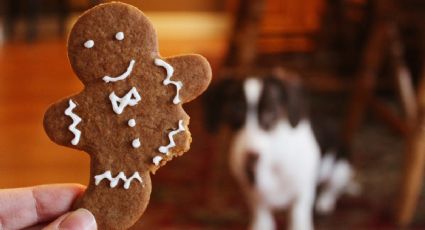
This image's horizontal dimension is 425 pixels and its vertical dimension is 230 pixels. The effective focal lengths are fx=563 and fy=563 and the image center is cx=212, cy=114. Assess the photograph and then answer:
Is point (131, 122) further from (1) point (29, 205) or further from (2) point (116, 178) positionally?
(1) point (29, 205)

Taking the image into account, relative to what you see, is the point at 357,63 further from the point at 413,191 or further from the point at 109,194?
the point at 109,194

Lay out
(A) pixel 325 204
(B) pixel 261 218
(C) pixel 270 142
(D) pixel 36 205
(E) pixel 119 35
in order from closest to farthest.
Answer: (E) pixel 119 35, (D) pixel 36 205, (C) pixel 270 142, (B) pixel 261 218, (A) pixel 325 204

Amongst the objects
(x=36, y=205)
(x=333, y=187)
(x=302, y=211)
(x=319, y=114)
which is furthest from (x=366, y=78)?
(x=36, y=205)

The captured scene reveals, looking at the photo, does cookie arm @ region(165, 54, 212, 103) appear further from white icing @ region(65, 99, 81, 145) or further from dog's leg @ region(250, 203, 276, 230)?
dog's leg @ region(250, 203, 276, 230)

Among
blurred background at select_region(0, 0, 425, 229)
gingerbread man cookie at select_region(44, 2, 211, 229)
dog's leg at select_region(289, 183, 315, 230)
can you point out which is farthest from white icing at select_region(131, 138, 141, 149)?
blurred background at select_region(0, 0, 425, 229)

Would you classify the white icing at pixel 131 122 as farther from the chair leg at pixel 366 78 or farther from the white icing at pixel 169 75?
the chair leg at pixel 366 78
